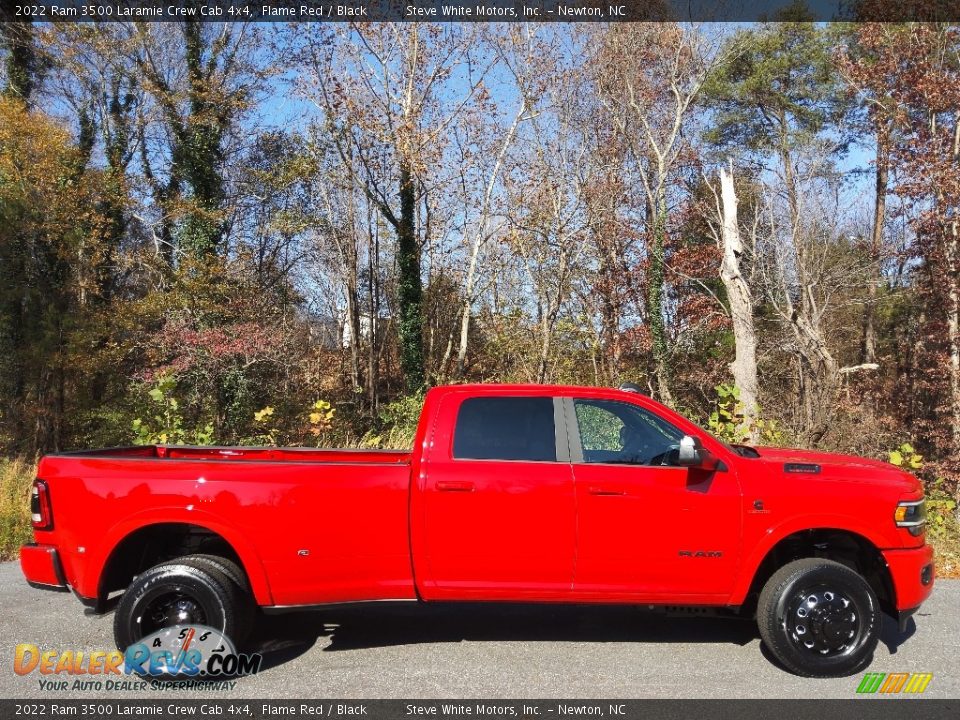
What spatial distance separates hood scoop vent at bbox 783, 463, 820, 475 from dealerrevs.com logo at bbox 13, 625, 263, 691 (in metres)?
3.70

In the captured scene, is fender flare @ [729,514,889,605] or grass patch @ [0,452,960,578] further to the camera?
grass patch @ [0,452,960,578]

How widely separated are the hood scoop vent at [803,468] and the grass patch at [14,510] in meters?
7.59

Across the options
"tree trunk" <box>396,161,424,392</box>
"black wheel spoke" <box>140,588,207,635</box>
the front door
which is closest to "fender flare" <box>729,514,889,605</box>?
the front door

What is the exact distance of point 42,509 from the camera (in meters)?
4.70

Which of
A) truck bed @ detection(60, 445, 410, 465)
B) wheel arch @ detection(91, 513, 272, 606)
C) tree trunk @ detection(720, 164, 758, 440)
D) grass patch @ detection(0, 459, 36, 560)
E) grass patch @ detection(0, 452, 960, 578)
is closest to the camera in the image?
wheel arch @ detection(91, 513, 272, 606)

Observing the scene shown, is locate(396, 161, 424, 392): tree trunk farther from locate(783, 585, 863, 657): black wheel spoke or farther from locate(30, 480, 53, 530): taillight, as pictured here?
locate(783, 585, 863, 657): black wheel spoke

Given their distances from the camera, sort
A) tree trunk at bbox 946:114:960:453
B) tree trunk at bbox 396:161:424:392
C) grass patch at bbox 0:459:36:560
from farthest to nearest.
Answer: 1. tree trunk at bbox 396:161:424:392
2. tree trunk at bbox 946:114:960:453
3. grass patch at bbox 0:459:36:560

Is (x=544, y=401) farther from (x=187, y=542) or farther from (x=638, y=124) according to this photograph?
(x=638, y=124)

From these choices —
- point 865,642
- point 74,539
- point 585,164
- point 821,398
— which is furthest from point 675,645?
point 585,164

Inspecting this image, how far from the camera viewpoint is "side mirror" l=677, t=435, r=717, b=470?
4473 mm

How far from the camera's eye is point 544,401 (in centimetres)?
496

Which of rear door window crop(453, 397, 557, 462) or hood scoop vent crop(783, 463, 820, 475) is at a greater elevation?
rear door window crop(453, 397, 557, 462)

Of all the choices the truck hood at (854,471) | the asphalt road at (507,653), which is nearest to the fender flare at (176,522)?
the asphalt road at (507,653)

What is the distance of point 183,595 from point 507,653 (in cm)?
213
